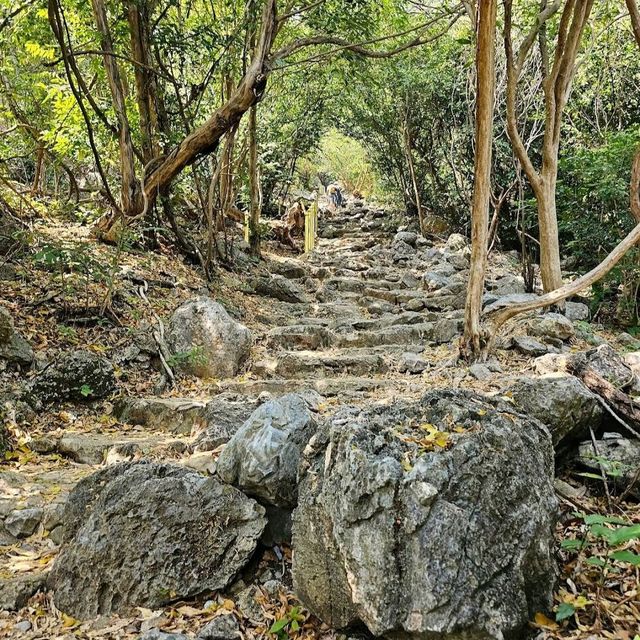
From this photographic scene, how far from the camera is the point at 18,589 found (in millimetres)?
2363

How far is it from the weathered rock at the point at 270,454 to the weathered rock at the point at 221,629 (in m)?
0.54

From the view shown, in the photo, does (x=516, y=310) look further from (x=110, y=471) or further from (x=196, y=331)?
(x=110, y=471)

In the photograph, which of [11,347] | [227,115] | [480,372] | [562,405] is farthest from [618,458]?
[227,115]

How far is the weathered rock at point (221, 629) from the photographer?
2.06 meters

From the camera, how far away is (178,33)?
6.18 m

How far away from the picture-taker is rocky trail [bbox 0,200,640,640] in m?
1.87

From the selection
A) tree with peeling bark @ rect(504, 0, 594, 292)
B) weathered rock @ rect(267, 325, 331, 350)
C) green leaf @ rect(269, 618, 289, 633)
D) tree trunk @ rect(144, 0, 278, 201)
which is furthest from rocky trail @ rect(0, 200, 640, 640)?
tree trunk @ rect(144, 0, 278, 201)

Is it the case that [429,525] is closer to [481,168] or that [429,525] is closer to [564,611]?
[564,611]

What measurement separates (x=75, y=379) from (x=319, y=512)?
2.95 m

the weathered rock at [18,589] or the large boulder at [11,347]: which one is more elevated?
the large boulder at [11,347]

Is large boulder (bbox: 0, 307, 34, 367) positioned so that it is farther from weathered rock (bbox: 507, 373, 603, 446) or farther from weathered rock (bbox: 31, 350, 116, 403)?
weathered rock (bbox: 507, 373, 603, 446)

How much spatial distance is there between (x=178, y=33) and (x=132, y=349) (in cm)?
392

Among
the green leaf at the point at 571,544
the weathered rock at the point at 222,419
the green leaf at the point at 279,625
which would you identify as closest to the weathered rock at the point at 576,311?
the weathered rock at the point at 222,419

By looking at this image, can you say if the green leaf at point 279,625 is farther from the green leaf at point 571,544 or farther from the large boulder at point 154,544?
the green leaf at point 571,544
